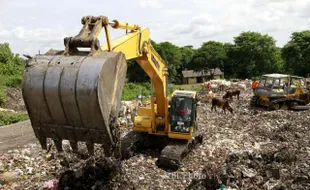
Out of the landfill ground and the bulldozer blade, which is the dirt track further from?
A: the bulldozer blade

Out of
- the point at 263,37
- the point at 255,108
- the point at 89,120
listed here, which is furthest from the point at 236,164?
the point at 263,37

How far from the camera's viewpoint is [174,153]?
716 centimetres

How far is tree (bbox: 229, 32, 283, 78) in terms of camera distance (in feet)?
138

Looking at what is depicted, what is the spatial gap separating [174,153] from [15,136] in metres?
7.31

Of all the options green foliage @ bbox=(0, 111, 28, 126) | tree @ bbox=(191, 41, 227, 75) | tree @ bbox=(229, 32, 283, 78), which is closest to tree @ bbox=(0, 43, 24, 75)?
green foliage @ bbox=(0, 111, 28, 126)

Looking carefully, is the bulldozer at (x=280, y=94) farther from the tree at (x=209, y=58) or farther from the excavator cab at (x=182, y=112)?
the tree at (x=209, y=58)

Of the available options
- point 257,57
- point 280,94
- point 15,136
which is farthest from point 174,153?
point 257,57

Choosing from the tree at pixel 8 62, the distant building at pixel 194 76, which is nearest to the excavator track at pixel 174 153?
the tree at pixel 8 62

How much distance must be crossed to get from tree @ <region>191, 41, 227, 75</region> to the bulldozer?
107 feet

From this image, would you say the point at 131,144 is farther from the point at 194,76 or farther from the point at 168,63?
the point at 194,76

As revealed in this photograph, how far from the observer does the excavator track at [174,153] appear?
7.03 metres

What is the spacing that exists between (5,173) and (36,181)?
0.90 m

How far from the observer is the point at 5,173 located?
22.4 feet

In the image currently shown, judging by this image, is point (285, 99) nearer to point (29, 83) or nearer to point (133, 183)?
point (133, 183)
